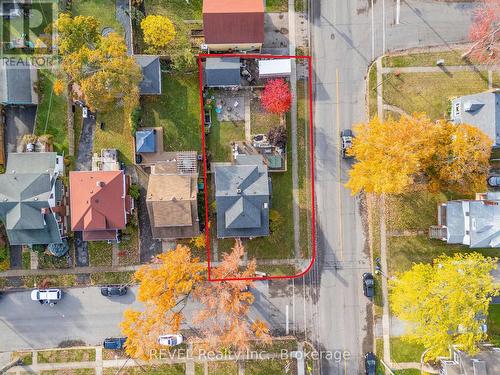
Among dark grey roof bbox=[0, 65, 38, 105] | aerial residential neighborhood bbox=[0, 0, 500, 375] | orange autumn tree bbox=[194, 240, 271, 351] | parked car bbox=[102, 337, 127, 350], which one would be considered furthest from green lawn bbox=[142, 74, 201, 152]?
parked car bbox=[102, 337, 127, 350]

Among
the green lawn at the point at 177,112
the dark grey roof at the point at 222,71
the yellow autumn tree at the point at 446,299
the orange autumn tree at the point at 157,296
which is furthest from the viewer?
the green lawn at the point at 177,112

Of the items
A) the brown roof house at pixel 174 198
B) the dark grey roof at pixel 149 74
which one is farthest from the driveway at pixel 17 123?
the brown roof house at pixel 174 198

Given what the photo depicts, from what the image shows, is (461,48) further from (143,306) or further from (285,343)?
(143,306)

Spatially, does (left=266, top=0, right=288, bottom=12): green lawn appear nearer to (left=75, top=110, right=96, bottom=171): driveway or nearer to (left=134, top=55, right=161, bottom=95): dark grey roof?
(left=134, top=55, right=161, bottom=95): dark grey roof

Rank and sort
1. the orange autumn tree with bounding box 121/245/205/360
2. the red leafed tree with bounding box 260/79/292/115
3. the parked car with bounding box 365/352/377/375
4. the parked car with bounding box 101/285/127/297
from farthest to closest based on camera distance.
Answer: the parked car with bounding box 365/352/377/375, the parked car with bounding box 101/285/127/297, the red leafed tree with bounding box 260/79/292/115, the orange autumn tree with bounding box 121/245/205/360

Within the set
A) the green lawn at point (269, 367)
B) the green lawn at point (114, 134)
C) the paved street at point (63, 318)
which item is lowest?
the green lawn at point (269, 367)

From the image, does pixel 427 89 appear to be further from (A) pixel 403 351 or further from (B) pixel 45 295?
(B) pixel 45 295

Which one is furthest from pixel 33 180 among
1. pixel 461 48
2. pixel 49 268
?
pixel 461 48

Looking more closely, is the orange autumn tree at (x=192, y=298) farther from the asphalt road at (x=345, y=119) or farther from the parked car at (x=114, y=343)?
A: the asphalt road at (x=345, y=119)
